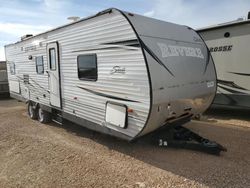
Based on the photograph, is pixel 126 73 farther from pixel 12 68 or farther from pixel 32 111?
pixel 12 68

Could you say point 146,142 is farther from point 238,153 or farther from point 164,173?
point 238,153

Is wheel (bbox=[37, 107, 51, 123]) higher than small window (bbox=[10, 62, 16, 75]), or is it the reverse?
small window (bbox=[10, 62, 16, 75])

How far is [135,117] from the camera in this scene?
4875 millimetres

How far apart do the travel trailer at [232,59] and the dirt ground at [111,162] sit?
143 centimetres

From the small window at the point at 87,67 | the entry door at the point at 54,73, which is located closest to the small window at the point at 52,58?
the entry door at the point at 54,73

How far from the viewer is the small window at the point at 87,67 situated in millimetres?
5730

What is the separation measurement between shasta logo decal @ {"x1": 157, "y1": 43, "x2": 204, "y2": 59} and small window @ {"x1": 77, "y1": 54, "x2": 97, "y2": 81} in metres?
1.57

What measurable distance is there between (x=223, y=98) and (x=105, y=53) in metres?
5.30

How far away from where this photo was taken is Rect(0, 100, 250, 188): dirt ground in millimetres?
4418

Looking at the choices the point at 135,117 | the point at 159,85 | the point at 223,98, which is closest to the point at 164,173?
the point at 135,117

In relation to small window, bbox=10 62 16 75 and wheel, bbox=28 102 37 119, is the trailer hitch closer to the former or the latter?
wheel, bbox=28 102 37 119

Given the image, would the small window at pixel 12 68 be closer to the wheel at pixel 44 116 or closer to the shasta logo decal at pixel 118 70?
the wheel at pixel 44 116

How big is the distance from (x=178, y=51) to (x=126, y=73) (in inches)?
53.2

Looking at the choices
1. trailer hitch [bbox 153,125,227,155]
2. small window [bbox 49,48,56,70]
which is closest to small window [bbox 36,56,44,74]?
small window [bbox 49,48,56,70]
